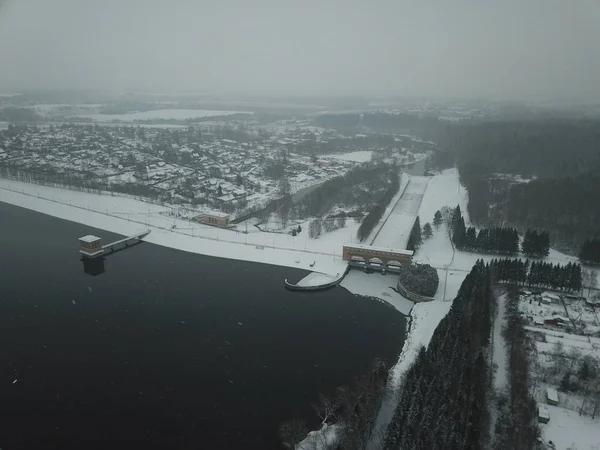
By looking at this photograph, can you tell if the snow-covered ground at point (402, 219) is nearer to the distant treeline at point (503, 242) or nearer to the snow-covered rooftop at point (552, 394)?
the distant treeline at point (503, 242)

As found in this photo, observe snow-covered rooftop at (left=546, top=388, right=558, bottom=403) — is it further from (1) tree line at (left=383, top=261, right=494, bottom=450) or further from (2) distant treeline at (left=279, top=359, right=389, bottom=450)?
(2) distant treeline at (left=279, top=359, right=389, bottom=450)

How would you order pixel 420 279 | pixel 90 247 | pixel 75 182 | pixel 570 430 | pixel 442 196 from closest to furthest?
pixel 570 430, pixel 420 279, pixel 90 247, pixel 75 182, pixel 442 196

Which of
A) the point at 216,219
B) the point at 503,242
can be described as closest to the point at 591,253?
the point at 503,242

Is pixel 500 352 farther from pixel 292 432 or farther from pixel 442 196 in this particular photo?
pixel 442 196

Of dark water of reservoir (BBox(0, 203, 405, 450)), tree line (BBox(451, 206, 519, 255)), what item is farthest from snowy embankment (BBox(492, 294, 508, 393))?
tree line (BBox(451, 206, 519, 255))

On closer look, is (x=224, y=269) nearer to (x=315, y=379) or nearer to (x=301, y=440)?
(x=315, y=379)

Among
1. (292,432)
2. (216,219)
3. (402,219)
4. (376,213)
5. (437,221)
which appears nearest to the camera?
(292,432)
